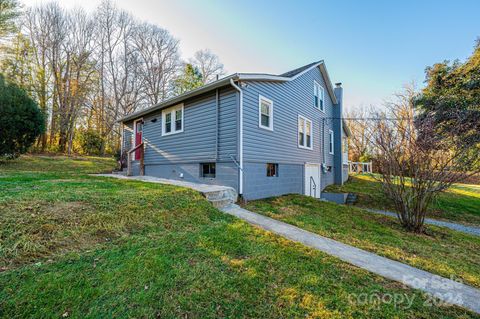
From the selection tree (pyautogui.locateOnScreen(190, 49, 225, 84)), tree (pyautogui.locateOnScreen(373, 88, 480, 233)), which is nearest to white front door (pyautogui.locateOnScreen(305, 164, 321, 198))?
tree (pyautogui.locateOnScreen(373, 88, 480, 233))

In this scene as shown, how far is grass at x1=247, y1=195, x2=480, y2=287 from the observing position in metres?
3.49

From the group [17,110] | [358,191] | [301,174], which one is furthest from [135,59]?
[358,191]

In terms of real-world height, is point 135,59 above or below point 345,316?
above

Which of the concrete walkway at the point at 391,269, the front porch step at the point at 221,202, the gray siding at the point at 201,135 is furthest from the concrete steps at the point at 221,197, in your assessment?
the concrete walkway at the point at 391,269

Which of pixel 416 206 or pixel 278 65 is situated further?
pixel 278 65

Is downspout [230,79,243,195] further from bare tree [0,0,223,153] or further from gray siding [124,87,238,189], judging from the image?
bare tree [0,0,223,153]

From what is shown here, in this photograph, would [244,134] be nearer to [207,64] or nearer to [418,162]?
[418,162]

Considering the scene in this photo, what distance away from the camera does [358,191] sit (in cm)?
1248

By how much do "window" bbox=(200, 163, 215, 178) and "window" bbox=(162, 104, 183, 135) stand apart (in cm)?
190

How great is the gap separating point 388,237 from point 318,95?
9.40m

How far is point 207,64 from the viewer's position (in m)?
24.8

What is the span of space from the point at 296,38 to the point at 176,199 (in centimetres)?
1081

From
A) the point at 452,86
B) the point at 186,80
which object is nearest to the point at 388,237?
the point at 452,86

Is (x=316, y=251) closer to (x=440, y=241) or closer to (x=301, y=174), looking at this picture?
(x=440, y=241)
